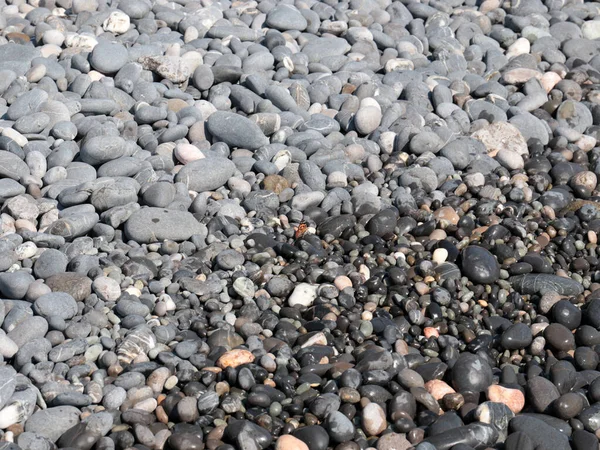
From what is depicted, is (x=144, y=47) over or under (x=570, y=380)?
under

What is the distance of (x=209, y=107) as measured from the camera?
5.72 meters

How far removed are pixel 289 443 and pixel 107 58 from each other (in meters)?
3.81

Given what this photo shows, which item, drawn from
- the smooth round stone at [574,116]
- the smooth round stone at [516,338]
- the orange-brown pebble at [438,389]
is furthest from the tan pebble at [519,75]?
the orange-brown pebble at [438,389]

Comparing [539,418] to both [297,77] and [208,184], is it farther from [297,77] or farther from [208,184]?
[297,77]

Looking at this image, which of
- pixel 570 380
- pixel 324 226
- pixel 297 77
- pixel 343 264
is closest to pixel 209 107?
pixel 297 77

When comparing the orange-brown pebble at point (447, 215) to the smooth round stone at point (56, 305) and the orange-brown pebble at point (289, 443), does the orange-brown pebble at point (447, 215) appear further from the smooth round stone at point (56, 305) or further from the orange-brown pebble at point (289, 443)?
the smooth round stone at point (56, 305)

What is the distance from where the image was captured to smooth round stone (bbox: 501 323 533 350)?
3842 millimetres

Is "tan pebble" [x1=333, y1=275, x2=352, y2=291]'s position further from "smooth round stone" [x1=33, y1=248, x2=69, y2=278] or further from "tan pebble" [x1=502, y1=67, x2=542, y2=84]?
"tan pebble" [x1=502, y1=67, x2=542, y2=84]

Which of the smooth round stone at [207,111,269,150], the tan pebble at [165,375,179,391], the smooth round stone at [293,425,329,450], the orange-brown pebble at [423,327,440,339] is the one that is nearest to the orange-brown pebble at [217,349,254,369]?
the tan pebble at [165,375,179,391]

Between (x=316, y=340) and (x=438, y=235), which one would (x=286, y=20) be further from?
(x=316, y=340)

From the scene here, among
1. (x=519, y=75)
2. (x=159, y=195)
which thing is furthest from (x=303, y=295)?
(x=519, y=75)

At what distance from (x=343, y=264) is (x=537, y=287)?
3.45 ft

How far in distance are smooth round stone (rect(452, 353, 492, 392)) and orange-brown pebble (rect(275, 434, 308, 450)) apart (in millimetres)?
812

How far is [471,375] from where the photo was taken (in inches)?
139
